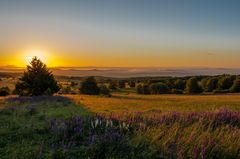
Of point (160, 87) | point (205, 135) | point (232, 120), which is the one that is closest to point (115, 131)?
point (205, 135)

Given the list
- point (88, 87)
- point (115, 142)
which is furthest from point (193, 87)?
point (115, 142)

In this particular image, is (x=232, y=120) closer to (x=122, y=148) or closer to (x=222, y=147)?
(x=222, y=147)

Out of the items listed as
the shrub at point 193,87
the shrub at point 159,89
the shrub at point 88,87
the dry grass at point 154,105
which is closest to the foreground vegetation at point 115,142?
the dry grass at point 154,105

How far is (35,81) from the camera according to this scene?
54.3 metres

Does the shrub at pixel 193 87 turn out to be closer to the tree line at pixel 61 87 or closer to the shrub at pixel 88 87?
the tree line at pixel 61 87

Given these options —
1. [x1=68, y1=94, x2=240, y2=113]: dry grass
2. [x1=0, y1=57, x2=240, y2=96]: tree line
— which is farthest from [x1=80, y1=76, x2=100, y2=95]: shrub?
[x1=68, y1=94, x2=240, y2=113]: dry grass

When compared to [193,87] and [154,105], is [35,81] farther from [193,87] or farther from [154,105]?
[193,87]

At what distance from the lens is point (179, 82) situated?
102m

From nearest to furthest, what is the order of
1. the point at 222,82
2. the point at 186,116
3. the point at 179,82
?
the point at 186,116 < the point at 222,82 < the point at 179,82

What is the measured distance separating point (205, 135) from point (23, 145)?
4101 mm

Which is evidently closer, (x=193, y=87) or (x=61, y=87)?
(x=61, y=87)

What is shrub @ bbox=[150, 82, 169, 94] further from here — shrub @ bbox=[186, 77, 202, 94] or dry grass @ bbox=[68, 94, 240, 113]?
dry grass @ bbox=[68, 94, 240, 113]

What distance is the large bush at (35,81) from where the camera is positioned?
2132 inches

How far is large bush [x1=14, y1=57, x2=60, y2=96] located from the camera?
54156mm
